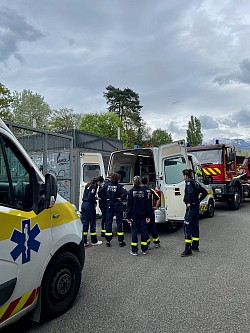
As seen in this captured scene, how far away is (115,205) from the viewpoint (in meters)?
6.70

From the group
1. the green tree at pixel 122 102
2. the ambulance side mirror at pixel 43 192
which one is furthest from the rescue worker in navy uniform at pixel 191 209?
the green tree at pixel 122 102

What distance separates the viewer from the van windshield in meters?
7.45

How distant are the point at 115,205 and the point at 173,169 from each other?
1872 mm

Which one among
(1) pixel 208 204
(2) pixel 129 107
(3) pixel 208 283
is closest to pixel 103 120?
(2) pixel 129 107

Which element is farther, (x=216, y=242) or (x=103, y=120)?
(x=103, y=120)

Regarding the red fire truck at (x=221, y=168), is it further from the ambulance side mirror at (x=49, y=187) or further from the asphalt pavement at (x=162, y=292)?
the ambulance side mirror at (x=49, y=187)

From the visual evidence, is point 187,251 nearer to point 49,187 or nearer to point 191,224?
point 191,224

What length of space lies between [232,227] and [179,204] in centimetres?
233

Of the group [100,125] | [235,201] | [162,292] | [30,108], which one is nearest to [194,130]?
[100,125]

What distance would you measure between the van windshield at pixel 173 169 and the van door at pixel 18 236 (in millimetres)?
4747

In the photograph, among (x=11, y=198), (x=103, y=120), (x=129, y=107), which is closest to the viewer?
(x=11, y=198)

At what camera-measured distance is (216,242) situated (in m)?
6.78

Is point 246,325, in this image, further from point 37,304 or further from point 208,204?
point 208,204

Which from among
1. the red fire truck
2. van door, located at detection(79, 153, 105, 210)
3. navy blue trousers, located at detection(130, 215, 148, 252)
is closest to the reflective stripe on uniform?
navy blue trousers, located at detection(130, 215, 148, 252)
